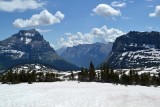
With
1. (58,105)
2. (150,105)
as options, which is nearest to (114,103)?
(150,105)

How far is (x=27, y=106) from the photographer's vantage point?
2408 inches

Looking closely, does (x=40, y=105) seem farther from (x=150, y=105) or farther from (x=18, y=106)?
(x=150, y=105)

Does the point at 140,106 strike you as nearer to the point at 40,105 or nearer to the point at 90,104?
the point at 90,104

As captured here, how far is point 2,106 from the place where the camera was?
6072 centimetres

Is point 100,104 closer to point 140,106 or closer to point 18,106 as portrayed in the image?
point 140,106

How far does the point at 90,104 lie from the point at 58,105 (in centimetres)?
704

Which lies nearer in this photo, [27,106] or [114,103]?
[27,106]

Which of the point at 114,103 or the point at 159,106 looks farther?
the point at 114,103

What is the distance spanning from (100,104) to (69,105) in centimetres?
665

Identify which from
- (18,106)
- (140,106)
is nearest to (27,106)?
(18,106)

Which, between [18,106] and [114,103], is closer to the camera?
[18,106]

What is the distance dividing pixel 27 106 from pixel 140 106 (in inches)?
893

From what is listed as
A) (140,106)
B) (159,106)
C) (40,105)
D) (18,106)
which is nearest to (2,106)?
(18,106)

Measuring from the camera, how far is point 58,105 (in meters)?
62.3
